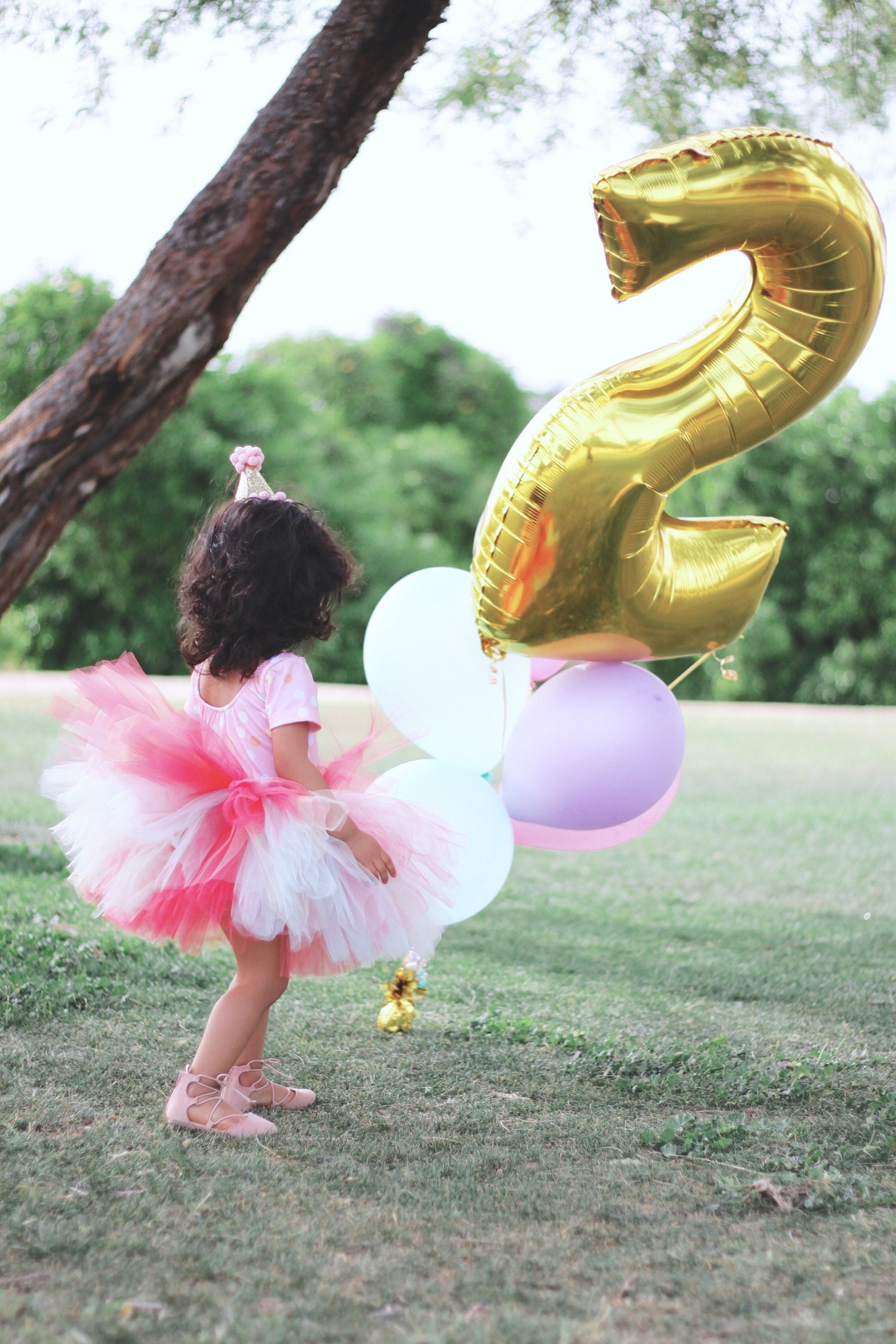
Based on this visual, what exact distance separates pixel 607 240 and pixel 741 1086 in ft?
5.74

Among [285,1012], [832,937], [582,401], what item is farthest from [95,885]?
[832,937]

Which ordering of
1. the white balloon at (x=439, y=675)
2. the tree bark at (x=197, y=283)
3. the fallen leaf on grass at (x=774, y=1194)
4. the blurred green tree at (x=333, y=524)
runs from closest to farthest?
the fallen leaf on grass at (x=774, y=1194) → the white balloon at (x=439, y=675) → the tree bark at (x=197, y=283) → the blurred green tree at (x=333, y=524)

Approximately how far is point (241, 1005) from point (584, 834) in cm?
92

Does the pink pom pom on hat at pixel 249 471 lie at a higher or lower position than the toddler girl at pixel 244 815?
higher

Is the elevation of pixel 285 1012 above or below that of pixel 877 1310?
below

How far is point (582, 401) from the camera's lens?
2.34 m

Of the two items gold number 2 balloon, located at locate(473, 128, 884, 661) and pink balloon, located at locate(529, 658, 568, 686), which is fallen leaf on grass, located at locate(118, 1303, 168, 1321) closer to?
gold number 2 balloon, located at locate(473, 128, 884, 661)

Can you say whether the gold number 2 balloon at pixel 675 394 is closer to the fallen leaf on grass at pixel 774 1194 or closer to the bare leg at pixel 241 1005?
the bare leg at pixel 241 1005

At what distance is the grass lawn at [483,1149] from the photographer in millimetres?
1542

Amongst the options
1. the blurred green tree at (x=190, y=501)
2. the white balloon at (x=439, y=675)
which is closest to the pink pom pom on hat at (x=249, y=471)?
the white balloon at (x=439, y=675)

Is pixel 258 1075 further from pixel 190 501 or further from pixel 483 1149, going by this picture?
pixel 190 501

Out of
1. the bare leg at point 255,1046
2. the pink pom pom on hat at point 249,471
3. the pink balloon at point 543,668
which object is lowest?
the bare leg at point 255,1046

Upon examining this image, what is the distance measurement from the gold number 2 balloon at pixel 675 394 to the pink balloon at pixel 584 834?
18.0 inches

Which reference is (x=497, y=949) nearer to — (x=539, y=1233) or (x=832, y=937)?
(x=832, y=937)
